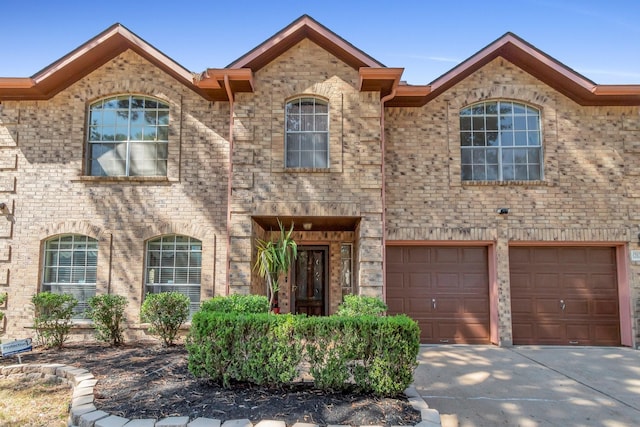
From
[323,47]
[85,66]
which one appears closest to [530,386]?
[323,47]

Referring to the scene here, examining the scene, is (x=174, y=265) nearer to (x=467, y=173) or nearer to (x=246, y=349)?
(x=246, y=349)

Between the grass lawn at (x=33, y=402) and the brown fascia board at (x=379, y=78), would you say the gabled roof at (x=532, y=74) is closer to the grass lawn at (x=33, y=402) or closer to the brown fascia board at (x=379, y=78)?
the brown fascia board at (x=379, y=78)

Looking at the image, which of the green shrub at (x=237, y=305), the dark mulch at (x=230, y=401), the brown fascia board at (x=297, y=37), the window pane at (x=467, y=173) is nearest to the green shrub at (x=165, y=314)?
the green shrub at (x=237, y=305)

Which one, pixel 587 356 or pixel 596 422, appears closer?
pixel 596 422

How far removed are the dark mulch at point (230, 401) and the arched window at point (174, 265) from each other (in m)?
3.29

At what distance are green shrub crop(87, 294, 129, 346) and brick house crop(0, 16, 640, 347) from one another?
2.00 ft

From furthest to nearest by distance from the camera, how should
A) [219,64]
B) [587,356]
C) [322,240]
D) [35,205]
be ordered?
[322,240], [35,205], [219,64], [587,356]

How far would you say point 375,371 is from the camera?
4.58m

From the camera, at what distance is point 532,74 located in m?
9.63

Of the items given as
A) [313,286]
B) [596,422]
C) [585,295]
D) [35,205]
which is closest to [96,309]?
[35,205]

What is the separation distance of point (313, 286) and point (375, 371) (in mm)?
5944

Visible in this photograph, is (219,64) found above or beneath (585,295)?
above

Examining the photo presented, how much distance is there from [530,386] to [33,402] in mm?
6491

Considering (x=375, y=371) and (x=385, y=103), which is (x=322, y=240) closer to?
(x=385, y=103)
